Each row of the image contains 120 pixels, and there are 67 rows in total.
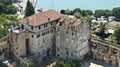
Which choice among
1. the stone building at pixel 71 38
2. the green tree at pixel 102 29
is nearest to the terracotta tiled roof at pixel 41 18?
the stone building at pixel 71 38

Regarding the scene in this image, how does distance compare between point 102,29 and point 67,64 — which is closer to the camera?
point 67,64

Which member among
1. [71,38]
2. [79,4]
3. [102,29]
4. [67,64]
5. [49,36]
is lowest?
[67,64]

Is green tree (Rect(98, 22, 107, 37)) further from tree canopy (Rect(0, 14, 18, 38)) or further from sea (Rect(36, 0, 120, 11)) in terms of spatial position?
sea (Rect(36, 0, 120, 11))

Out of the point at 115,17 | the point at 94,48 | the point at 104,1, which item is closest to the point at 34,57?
the point at 94,48

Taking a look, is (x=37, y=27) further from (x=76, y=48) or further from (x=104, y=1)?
(x=104, y=1)

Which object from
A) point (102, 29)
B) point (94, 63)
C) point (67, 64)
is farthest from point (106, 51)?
point (102, 29)

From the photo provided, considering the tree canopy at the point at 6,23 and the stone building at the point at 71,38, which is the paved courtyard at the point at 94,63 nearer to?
the stone building at the point at 71,38

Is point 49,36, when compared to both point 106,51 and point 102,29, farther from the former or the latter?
point 102,29

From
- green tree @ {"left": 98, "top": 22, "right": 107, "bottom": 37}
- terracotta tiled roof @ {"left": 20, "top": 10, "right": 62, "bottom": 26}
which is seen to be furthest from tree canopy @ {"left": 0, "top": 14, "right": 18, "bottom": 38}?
green tree @ {"left": 98, "top": 22, "right": 107, "bottom": 37}
